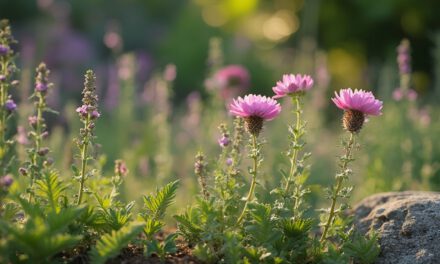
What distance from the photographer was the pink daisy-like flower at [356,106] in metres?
2.53

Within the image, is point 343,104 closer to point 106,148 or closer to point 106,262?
point 106,262

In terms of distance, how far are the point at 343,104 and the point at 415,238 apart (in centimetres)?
74

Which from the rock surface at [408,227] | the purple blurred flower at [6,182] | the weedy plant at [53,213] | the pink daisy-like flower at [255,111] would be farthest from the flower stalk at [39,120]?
the rock surface at [408,227]

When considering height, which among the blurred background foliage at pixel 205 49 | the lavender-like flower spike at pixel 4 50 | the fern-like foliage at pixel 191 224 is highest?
the blurred background foliage at pixel 205 49

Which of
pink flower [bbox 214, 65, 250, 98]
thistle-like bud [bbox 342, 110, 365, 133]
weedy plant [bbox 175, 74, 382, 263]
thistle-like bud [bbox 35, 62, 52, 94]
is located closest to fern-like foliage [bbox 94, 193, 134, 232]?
weedy plant [bbox 175, 74, 382, 263]

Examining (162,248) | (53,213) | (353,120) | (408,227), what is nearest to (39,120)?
(53,213)

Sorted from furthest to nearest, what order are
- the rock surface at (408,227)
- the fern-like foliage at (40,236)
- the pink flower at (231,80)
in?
1. the pink flower at (231,80)
2. the rock surface at (408,227)
3. the fern-like foliage at (40,236)

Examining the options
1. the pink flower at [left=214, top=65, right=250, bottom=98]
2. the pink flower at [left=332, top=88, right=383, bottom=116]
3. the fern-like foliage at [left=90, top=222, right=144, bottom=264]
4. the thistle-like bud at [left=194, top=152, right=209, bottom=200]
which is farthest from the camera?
the pink flower at [left=214, top=65, right=250, bottom=98]

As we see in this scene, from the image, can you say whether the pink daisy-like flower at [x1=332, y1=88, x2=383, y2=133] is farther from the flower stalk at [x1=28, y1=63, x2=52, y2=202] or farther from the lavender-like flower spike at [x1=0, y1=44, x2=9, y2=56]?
the lavender-like flower spike at [x1=0, y1=44, x2=9, y2=56]

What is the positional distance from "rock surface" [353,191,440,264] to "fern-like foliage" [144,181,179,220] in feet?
3.08

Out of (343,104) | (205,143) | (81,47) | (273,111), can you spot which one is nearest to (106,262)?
(273,111)

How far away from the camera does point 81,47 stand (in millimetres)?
11289

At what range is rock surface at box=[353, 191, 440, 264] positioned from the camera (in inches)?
108

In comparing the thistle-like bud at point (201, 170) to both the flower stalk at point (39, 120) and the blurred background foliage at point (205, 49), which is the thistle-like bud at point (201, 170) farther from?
the blurred background foliage at point (205, 49)
